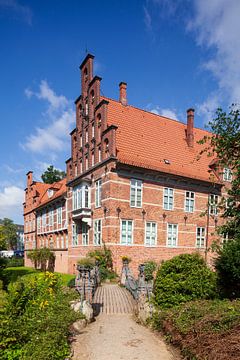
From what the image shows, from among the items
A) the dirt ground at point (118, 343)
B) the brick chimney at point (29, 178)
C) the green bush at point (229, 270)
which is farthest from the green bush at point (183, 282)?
the brick chimney at point (29, 178)

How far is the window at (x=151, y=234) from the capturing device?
20.8m

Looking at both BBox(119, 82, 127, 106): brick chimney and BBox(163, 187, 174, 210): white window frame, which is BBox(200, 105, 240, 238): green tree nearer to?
BBox(163, 187, 174, 210): white window frame

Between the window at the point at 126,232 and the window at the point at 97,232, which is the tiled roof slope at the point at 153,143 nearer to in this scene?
the window at the point at 126,232

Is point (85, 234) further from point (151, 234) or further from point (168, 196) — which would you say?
point (168, 196)

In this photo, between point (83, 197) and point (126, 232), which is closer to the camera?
point (126, 232)

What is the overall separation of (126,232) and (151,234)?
220cm

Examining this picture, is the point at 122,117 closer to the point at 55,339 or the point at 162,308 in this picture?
the point at 162,308

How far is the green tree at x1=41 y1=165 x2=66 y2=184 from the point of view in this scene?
57709 mm

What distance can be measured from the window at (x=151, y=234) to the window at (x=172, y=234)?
1317mm

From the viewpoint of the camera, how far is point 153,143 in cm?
2300

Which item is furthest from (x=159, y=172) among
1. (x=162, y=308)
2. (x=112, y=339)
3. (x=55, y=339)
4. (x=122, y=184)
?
(x=55, y=339)

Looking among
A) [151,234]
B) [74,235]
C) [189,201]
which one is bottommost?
[74,235]

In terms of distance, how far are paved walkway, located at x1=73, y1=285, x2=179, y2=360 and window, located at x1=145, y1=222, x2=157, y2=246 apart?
27.1 ft

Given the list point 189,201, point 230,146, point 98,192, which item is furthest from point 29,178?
point 230,146
